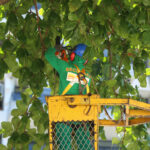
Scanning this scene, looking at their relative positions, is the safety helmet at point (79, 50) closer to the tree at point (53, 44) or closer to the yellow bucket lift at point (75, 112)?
the tree at point (53, 44)

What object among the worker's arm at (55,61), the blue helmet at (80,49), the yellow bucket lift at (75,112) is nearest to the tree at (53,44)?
the blue helmet at (80,49)

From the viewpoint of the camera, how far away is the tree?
2.52 metres

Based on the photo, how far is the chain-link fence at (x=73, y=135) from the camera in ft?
7.19

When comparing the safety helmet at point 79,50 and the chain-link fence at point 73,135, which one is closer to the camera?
the chain-link fence at point 73,135

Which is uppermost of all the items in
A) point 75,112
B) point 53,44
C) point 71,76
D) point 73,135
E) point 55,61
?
point 53,44

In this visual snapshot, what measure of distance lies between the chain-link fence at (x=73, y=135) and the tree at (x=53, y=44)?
50 centimetres

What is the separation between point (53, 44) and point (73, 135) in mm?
976

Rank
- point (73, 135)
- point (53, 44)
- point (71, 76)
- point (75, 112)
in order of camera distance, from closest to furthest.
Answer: point (75, 112) < point (73, 135) < point (71, 76) < point (53, 44)

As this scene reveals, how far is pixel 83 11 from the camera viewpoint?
2.30m

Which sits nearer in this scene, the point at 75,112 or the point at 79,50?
the point at 75,112

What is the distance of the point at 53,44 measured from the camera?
312 centimetres

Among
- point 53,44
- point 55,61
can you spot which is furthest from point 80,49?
point 53,44

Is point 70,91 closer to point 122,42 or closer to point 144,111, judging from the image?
point 144,111

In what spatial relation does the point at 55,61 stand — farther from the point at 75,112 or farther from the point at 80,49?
the point at 75,112
